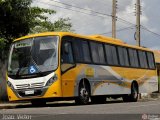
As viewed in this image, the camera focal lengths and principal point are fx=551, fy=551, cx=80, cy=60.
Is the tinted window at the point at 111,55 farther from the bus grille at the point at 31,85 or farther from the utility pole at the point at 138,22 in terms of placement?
the utility pole at the point at 138,22

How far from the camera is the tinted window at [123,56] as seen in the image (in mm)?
30234

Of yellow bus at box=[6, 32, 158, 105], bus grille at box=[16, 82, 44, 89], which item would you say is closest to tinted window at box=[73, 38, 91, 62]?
yellow bus at box=[6, 32, 158, 105]

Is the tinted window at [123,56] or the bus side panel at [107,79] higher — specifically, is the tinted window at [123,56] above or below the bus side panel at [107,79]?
above

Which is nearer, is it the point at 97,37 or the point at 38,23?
the point at 97,37

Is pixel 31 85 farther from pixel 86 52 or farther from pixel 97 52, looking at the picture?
pixel 97 52

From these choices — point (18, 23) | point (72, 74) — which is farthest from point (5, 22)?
point (72, 74)

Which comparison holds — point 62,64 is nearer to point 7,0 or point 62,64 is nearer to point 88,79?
point 88,79

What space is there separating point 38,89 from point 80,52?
119 inches

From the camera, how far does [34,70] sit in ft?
76.2

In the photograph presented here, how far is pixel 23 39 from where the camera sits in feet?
79.9

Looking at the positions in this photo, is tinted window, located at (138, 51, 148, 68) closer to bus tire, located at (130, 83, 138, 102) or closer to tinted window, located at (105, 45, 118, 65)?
bus tire, located at (130, 83, 138, 102)

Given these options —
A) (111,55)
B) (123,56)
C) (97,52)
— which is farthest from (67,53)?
(123,56)

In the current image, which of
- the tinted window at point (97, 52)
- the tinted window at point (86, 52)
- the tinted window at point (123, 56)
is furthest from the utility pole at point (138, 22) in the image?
the tinted window at point (86, 52)

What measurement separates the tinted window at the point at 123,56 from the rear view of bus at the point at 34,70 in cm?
740
